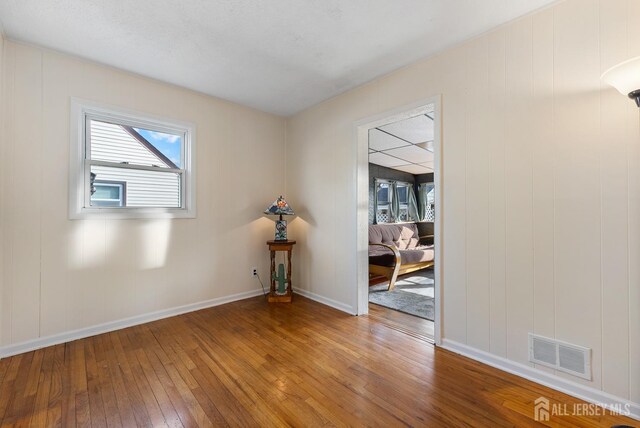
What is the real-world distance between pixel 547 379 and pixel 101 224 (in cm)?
373

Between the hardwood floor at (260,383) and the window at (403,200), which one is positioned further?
the window at (403,200)

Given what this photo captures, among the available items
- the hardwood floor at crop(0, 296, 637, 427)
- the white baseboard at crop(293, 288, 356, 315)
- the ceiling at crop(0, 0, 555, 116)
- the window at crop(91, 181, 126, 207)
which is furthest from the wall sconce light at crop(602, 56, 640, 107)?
the window at crop(91, 181, 126, 207)

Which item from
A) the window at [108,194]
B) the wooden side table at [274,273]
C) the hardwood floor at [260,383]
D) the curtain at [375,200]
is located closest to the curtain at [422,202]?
the curtain at [375,200]

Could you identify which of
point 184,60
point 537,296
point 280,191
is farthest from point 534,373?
point 184,60

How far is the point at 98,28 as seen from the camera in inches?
81.1

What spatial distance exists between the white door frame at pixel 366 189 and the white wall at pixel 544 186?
6 cm

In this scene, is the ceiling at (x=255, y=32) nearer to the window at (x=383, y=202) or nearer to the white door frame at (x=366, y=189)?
the white door frame at (x=366, y=189)

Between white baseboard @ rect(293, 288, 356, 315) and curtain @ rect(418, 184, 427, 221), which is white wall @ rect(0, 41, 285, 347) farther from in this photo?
curtain @ rect(418, 184, 427, 221)

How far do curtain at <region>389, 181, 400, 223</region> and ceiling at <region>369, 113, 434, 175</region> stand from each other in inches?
18.6

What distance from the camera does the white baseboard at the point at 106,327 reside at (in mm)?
2188

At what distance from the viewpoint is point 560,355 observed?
1.74m

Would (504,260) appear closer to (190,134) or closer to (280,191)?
(280,191)

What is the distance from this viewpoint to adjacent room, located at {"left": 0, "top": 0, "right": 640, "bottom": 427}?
5.24 ft
